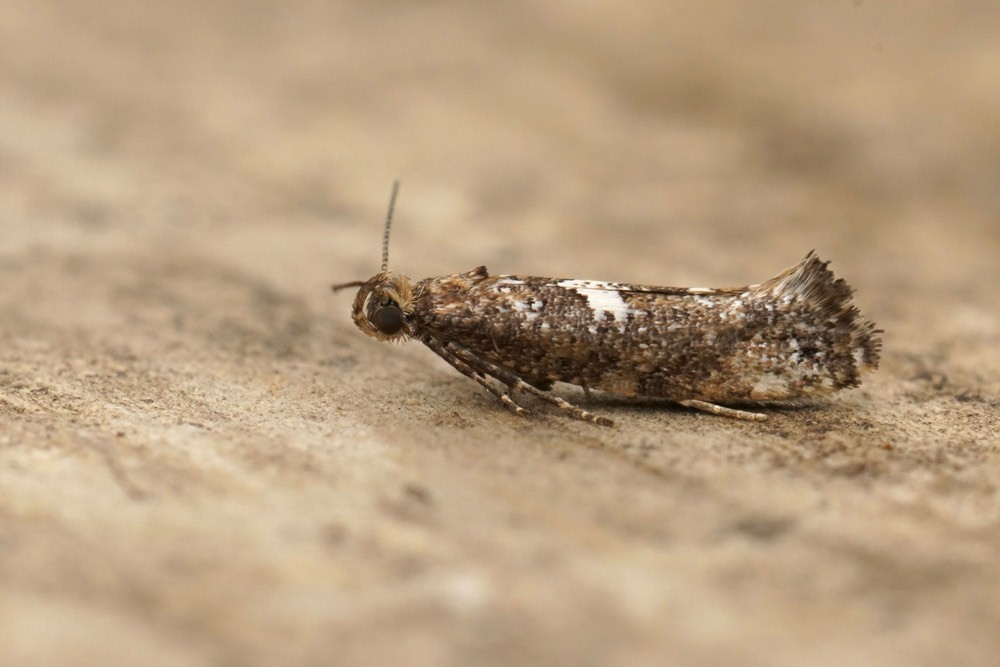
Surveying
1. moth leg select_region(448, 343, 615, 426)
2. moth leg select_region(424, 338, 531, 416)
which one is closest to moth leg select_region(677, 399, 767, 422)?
moth leg select_region(448, 343, 615, 426)

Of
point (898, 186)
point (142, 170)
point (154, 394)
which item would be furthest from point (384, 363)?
point (898, 186)

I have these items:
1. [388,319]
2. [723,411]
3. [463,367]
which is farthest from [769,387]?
[388,319]

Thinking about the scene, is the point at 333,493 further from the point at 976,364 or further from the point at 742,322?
the point at 976,364

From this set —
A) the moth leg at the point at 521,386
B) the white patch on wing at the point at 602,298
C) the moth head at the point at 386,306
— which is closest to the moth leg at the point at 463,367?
the moth leg at the point at 521,386

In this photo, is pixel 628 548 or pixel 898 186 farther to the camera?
pixel 898 186

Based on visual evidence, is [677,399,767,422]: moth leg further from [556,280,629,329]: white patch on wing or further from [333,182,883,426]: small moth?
[556,280,629,329]: white patch on wing

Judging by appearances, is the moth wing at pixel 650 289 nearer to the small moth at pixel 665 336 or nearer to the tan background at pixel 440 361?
the small moth at pixel 665 336
